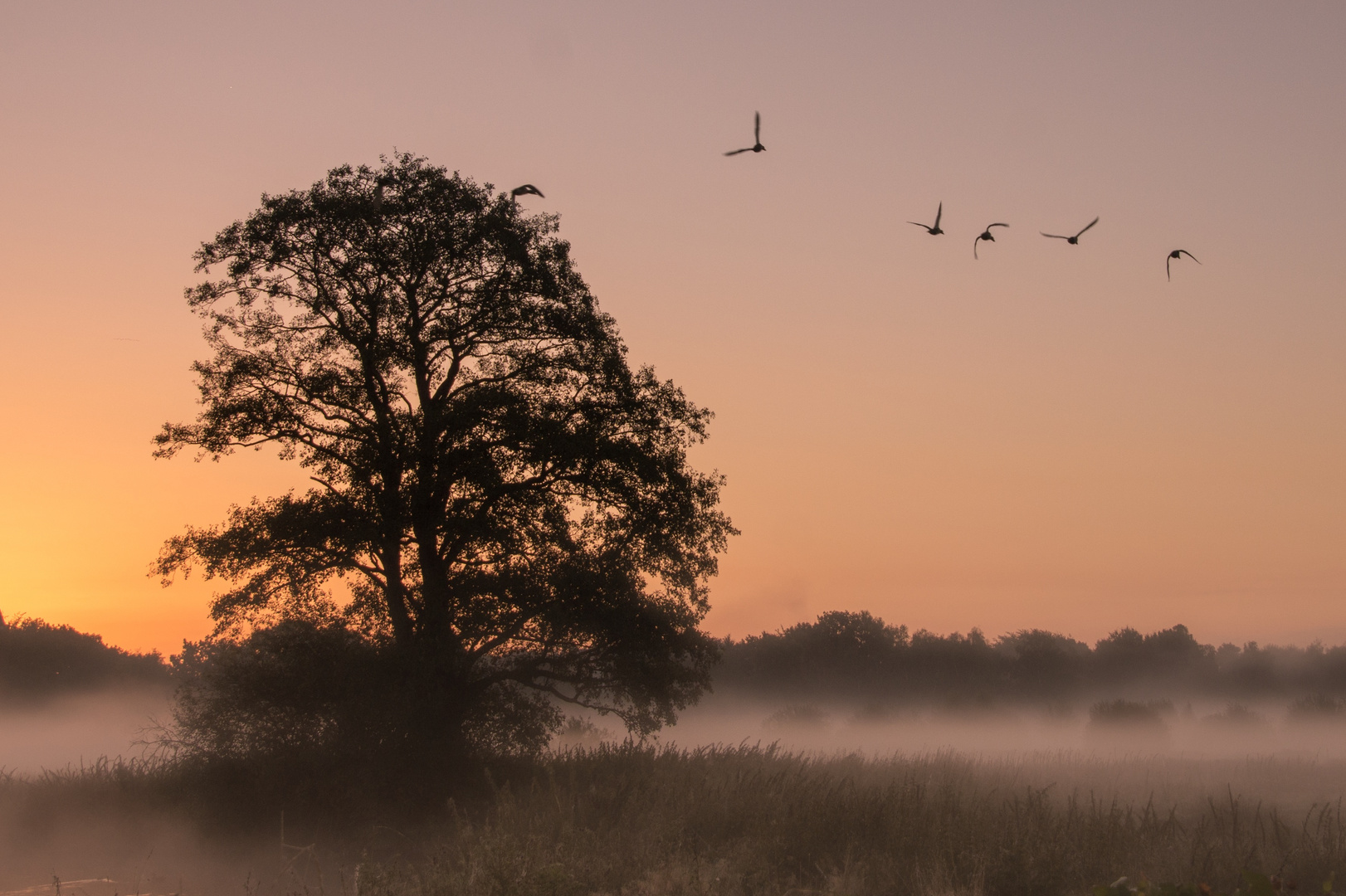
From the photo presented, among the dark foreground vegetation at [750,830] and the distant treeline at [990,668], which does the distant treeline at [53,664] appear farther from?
the dark foreground vegetation at [750,830]

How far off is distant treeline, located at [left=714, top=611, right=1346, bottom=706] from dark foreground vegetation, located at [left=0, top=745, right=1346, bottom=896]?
7491cm

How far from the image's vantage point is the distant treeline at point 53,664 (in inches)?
2987

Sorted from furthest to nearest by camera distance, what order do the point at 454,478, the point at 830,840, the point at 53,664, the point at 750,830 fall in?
the point at 53,664
the point at 454,478
the point at 750,830
the point at 830,840

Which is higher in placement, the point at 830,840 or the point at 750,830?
the point at 750,830

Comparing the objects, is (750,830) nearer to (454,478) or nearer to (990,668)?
(454,478)

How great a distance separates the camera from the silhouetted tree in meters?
19.8

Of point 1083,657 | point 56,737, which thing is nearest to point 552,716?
point 56,737

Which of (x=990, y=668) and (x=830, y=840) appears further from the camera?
(x=990, y=668)

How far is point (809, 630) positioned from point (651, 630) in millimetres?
79750

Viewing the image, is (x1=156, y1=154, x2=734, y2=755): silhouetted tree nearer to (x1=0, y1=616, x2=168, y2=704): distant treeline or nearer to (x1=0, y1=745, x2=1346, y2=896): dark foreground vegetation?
(x1=0, y1=745, x2=1346, y2=896): dark foreground vegetation

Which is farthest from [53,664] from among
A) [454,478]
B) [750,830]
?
[750,830]

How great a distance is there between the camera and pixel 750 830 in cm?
1359

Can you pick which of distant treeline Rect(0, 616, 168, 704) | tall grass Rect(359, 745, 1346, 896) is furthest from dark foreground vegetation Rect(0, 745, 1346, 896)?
distant treeline Rect(0, 616, 168, 704)

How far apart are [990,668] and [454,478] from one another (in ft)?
292
